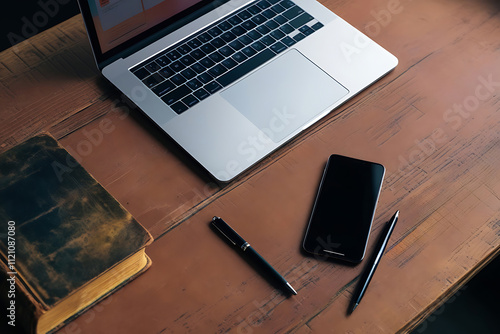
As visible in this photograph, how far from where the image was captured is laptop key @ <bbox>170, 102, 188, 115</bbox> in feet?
3.26

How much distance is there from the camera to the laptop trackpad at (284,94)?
996 millimetres

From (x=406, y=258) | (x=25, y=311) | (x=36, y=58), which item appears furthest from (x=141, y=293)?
(x=36, y=58)

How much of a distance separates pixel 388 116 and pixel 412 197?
0.16 m

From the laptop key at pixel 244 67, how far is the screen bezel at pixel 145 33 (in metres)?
0.13

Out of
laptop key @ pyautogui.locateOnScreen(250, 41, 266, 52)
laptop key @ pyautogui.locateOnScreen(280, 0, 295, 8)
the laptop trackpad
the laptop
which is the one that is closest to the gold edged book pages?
the laptop

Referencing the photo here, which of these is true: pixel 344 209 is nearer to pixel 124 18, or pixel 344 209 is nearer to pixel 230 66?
pixel 230 66

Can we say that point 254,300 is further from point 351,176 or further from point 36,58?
point 36,58

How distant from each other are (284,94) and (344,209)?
232 millimetres

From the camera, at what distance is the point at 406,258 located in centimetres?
89

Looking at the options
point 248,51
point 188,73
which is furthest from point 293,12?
point 188,73

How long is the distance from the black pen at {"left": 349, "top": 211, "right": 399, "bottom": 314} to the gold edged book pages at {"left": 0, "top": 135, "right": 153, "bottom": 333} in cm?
30

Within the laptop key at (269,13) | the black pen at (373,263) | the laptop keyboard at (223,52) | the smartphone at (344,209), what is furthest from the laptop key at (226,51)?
the black pen at (373,263)

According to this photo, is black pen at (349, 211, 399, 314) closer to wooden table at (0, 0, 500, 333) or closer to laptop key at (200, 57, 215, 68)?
wooden table at (0, 0, 500, 333)

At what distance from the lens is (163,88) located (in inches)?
39.6
